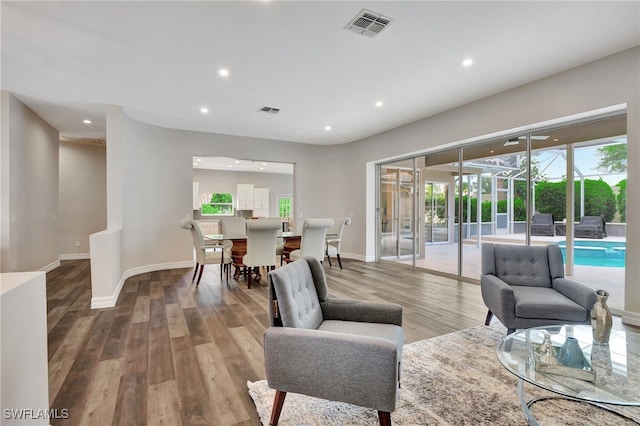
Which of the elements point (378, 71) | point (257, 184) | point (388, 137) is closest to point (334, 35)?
point (378, 71)

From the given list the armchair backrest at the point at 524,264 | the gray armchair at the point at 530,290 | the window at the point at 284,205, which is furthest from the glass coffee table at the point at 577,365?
the window at the point at 284,205

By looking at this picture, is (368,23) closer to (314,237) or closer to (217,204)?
(314,237)

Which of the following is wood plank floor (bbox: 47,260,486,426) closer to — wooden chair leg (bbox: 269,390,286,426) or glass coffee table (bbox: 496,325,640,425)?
Answer: wooden chair leg (bbox: 269,390,286,426)

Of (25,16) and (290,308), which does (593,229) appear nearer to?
(290,308)

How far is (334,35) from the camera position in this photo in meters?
2.87

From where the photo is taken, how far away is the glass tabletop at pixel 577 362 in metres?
1.51

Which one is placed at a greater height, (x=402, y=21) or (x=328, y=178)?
(x=402, y=21)

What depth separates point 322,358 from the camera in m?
1.55

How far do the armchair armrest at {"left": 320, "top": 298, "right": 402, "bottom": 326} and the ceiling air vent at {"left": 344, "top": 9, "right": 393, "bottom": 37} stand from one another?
7.75 ft

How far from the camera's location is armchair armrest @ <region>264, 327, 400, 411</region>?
4.82 ft

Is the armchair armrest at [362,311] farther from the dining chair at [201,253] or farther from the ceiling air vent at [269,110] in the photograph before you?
the ceiling air vent at [269,110]

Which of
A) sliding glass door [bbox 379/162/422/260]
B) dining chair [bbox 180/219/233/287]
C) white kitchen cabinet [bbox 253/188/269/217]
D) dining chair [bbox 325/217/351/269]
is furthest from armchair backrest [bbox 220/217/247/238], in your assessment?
white kitchen cabinet [bbox 253/188/269/217]

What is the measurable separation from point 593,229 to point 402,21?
11.7 feet

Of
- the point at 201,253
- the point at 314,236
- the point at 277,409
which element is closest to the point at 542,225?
the point at 314,236
